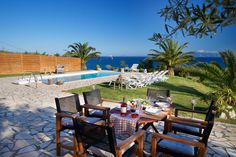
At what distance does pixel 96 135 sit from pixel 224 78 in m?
5.59

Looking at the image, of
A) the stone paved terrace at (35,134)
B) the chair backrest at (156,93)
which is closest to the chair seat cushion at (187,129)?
the stone paved terrace at (35,134)

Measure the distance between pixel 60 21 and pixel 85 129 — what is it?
24492 mm

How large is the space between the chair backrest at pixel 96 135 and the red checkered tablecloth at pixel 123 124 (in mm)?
855

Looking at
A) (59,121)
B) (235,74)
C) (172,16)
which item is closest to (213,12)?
(172,16)

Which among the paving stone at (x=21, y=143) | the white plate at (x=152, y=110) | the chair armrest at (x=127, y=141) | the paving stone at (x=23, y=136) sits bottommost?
the paving stone at (x=21, y=143)

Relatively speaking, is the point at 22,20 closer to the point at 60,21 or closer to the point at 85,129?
the point at 60,21

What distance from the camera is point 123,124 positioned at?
127 inches

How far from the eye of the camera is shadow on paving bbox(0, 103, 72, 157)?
337 centimetres

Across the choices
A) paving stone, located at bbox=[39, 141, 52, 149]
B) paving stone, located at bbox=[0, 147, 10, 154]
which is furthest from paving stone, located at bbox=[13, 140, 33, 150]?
paving stone, located at bbox=[39, 141, 52, 149]

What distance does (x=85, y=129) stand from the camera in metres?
2.40

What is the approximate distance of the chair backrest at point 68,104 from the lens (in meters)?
3.39

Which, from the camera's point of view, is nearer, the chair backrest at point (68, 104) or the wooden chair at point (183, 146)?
the wooden chair at point (183, 146)

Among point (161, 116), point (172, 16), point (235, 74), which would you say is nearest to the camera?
point (172, 16)

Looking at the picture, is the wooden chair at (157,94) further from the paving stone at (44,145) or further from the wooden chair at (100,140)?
the paving stone at (44,145)
